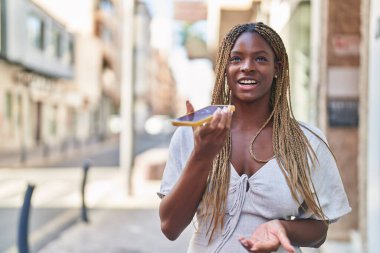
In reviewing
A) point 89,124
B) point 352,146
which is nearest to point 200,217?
point 352,146

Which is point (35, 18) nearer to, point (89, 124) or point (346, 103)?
point (89, 124)

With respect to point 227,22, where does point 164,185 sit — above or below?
below

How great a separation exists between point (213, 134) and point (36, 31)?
3105 cm

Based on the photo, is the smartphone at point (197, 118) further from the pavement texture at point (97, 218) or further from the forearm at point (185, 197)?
the pavement texture at point (97, 218)

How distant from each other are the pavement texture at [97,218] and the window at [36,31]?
1634 cm

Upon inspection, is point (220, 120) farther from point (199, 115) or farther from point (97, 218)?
point (97, 218)

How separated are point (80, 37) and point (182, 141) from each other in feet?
135

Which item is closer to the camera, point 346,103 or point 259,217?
point 259,217

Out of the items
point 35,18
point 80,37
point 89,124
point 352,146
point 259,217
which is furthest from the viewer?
point 89,124

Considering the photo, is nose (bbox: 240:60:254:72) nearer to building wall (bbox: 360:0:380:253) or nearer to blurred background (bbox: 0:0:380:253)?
blurred background (bbox: 0:0:380:253)

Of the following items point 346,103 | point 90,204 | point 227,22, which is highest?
point 227,22

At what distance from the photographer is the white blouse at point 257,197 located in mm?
1560

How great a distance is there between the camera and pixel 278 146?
162 centimetres

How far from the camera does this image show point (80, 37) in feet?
136
